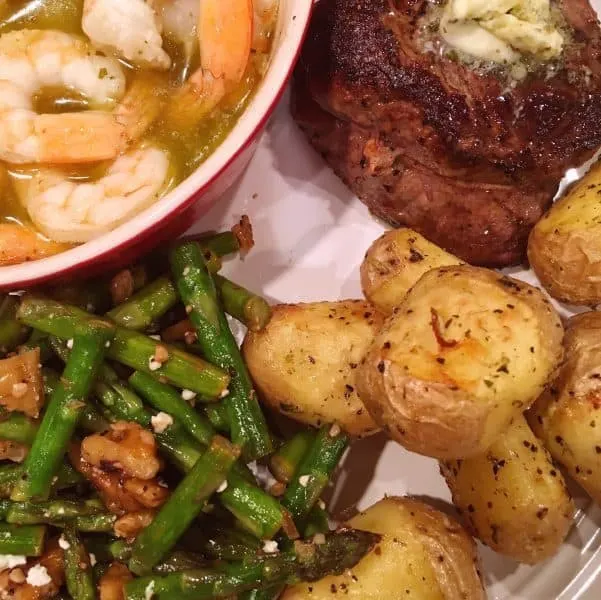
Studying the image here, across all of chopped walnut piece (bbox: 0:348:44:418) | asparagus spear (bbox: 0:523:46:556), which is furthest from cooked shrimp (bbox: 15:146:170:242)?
asparagus spear (bbox: 0:523:46:556)

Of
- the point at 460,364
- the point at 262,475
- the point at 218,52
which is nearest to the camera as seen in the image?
the point at 460,364

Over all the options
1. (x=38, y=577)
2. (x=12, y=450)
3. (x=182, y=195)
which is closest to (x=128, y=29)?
(x=182, y=195)

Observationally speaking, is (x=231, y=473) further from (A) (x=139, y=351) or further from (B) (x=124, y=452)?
(A) (x=139, y=351)

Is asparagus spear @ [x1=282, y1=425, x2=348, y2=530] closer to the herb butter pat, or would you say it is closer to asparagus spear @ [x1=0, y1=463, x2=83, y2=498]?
asparagus spear @ [x1=0, y1=463, x2=83, y2=498]

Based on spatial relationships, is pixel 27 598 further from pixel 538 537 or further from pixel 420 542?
pixel 538 537

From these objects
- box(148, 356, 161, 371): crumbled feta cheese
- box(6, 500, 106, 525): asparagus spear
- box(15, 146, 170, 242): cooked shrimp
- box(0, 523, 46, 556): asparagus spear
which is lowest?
box(0, 523, 46, 556): asparagus spear

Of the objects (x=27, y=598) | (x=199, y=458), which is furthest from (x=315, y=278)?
(x=27, y=598)
